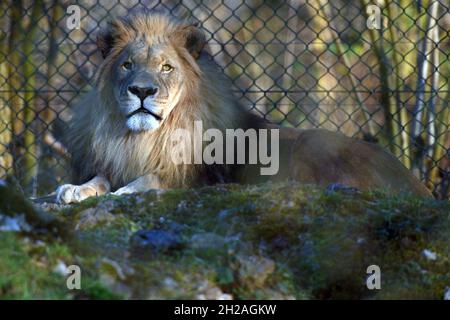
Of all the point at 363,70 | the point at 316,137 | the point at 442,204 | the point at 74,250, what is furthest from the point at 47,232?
the point at 363,70

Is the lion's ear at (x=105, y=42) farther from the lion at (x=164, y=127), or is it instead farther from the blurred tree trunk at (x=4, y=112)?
the blurred tree trunk at (x=4, y=112)

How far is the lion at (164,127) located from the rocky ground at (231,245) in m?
0.92

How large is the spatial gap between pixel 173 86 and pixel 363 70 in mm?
5078

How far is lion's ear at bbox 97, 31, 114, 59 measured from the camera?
497 centimetres

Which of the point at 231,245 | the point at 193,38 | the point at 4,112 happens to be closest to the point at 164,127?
the point at 193,38

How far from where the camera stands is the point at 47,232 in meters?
3.04

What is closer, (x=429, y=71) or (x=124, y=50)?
(x=124, y=50)

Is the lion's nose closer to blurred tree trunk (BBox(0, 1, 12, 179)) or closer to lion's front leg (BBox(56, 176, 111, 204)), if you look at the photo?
lion's front leg (BBox(56, 176, 111, 204))

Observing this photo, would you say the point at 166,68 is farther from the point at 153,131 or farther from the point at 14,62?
the point at 14,62

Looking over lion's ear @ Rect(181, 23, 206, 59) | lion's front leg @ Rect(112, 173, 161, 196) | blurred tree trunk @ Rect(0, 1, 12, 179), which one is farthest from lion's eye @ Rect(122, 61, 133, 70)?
blurred tree trunk @ Rect(0, 1, 12, 179)

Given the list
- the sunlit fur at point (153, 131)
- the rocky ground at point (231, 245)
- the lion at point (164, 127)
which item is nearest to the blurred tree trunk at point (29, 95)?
the lion at point (164, 127)

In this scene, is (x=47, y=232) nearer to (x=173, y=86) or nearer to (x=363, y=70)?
(x=173, y=86)

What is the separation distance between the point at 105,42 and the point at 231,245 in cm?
205

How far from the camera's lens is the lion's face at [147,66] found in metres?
4.63
